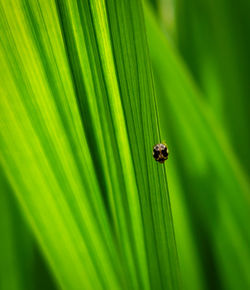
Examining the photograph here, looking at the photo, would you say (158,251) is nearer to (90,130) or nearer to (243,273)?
(90,130)

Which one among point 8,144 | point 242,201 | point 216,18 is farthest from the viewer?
point 216,18

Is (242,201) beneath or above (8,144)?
beneath

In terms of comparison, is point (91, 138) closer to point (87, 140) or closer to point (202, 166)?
point (87, 140)

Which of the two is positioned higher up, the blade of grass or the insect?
the insect

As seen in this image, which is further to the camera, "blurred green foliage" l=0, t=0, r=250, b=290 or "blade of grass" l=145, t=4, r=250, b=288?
"blade of grass" l=145, t=4, r=250, b=288

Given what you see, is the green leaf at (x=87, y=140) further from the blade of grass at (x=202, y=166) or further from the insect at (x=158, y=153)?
the blade of grass at (x=202, y=166)

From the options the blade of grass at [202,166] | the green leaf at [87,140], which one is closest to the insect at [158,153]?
the green leaf at [87,140]

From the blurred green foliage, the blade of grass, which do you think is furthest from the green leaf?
the blade of grass

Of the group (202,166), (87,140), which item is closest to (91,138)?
(87,140)

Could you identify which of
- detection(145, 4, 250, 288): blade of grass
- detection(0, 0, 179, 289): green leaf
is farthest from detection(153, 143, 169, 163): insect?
detection(145, 4, 250, 288): blade of grass

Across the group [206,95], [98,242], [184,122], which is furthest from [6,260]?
[206,95]

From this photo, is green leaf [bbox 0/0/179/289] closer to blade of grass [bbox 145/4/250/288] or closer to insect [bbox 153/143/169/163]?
insect [bbox 153/143/169/163]
